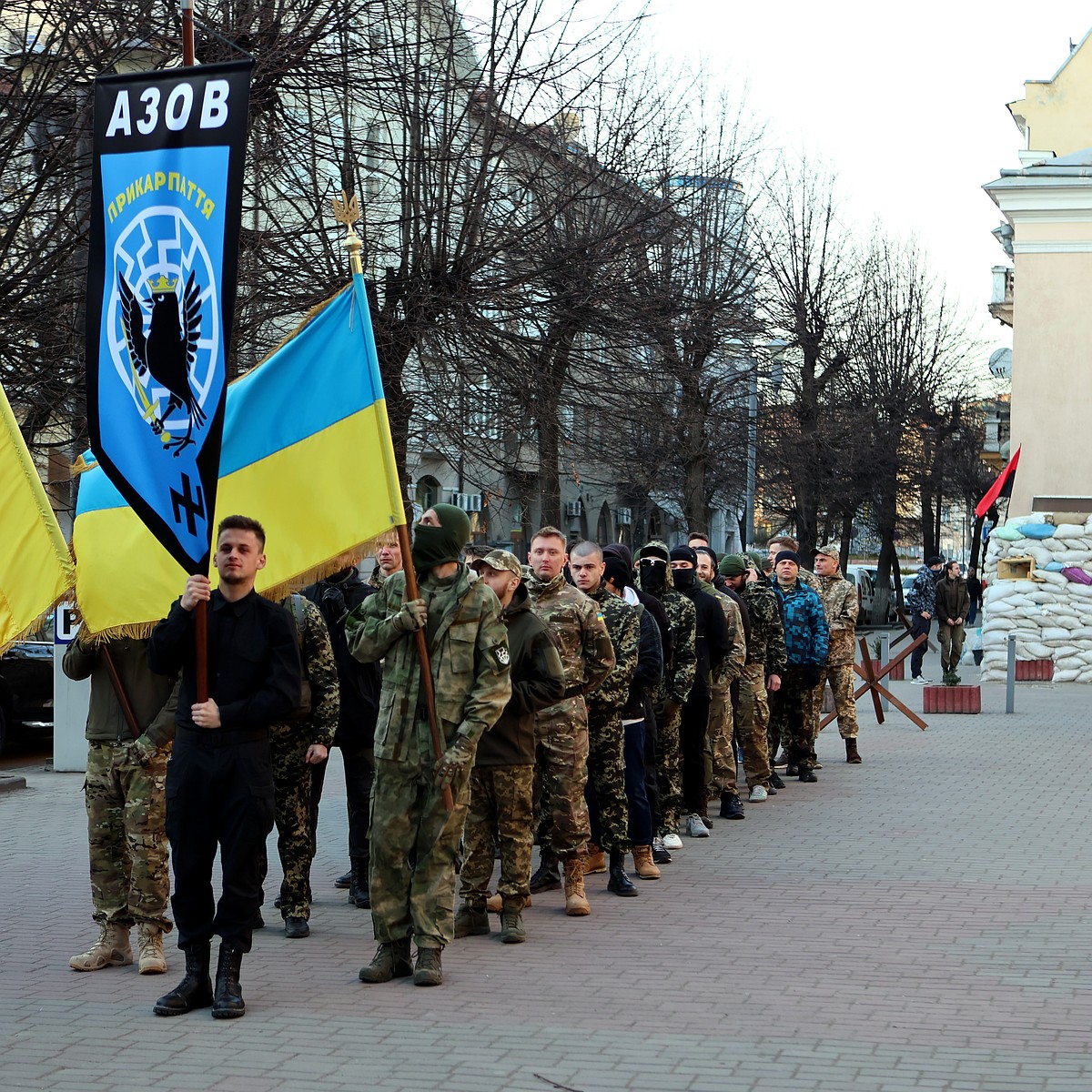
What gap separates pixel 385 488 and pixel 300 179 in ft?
34.7

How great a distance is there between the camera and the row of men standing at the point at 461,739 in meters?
7.25

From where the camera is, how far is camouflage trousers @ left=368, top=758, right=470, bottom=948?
23.7 ft

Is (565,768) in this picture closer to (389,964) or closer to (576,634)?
(576,634)

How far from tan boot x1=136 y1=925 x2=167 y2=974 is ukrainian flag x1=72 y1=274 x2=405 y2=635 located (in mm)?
1317

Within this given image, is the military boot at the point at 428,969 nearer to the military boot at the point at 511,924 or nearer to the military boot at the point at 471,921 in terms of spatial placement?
the military boot at the point at 511,924

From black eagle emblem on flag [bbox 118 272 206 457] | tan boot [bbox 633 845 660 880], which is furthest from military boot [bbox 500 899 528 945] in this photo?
black eagle emblem on flag [bbox 118 272 206 457]

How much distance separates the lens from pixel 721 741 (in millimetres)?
12516

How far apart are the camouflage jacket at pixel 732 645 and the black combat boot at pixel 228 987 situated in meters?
5.91

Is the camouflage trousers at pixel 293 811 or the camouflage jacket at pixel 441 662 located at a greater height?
the camouflage jacket at pixel 441 662

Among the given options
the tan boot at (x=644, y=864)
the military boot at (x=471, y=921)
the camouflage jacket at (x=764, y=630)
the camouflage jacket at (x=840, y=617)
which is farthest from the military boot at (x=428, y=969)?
the camouflage jacket at (x=840, y=617)

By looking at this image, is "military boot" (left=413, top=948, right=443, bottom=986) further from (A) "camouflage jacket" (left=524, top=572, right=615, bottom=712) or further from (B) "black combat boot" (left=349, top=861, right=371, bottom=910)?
(B) "black combat boot" (left=349, top=861, right=371, bottom=910)

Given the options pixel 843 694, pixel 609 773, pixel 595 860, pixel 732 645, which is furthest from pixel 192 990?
pixel 843 694

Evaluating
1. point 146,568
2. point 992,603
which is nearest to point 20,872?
point 146,568

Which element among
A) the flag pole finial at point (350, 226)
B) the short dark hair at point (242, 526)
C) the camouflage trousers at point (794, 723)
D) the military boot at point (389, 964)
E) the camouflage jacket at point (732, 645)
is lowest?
the military boot at point (389, 964)
